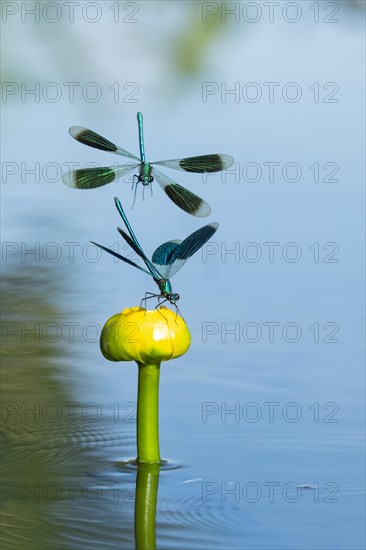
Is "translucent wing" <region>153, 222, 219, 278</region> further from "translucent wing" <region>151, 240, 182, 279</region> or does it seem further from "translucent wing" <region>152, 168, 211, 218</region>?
"translucent wing" <region>152, 168, 211, 218</region>

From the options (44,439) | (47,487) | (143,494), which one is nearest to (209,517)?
(143,494)

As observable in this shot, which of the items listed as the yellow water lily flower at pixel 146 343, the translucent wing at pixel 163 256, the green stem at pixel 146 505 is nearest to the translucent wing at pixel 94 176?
the translucent wing at pixel 163 256

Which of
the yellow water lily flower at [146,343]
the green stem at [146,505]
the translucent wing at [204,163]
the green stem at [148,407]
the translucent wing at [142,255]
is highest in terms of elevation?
the translucent wing at [204,163]

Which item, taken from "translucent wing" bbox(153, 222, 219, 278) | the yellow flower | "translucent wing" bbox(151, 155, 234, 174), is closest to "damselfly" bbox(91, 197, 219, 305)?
"translucent wing" bbox(153, 222, 219, 278)

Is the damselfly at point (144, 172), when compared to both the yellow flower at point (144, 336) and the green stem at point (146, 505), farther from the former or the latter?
the green stem at point (146, 505)

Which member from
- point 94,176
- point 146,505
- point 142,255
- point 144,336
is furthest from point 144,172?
point 146,505

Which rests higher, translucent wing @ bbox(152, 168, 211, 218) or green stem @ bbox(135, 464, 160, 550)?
translucent wing @ bbox(152, 168, 211, 218)

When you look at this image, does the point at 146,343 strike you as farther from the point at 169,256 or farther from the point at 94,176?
the point at 94,176
